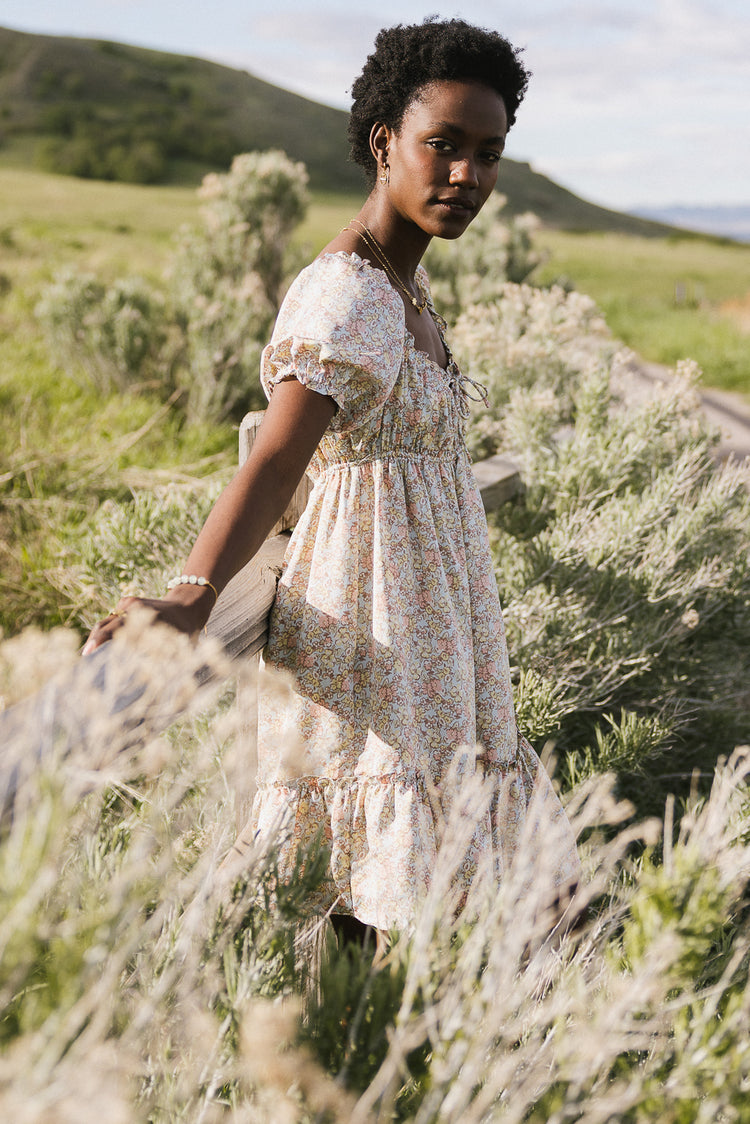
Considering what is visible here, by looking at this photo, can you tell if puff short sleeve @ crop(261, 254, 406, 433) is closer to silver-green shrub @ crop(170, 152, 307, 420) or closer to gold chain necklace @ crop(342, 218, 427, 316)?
gold chain necklace @ crop(342, 218, 427, 316)

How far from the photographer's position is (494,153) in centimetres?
162

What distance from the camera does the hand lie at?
103 cm

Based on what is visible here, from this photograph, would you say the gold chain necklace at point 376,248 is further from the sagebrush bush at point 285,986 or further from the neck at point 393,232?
the sagebrush bush at point 285,986

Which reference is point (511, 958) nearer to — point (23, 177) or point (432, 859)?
point (432, 859)

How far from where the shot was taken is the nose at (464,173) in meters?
1.53

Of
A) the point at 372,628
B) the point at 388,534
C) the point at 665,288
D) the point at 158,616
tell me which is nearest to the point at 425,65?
the point at 388,534

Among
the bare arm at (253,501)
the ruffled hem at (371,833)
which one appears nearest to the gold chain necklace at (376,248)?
the bare arm at (253,501)

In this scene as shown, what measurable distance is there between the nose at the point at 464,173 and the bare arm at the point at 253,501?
463 millimetres

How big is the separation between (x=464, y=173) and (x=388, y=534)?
62 centimetres

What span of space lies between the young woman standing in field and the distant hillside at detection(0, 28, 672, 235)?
36601 millimetres

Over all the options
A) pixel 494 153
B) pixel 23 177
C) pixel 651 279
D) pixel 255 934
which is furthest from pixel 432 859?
pixel 23 177

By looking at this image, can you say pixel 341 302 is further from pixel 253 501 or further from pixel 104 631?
pixel 104 631

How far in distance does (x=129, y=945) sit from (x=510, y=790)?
4.24 feet

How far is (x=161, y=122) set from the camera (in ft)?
154
